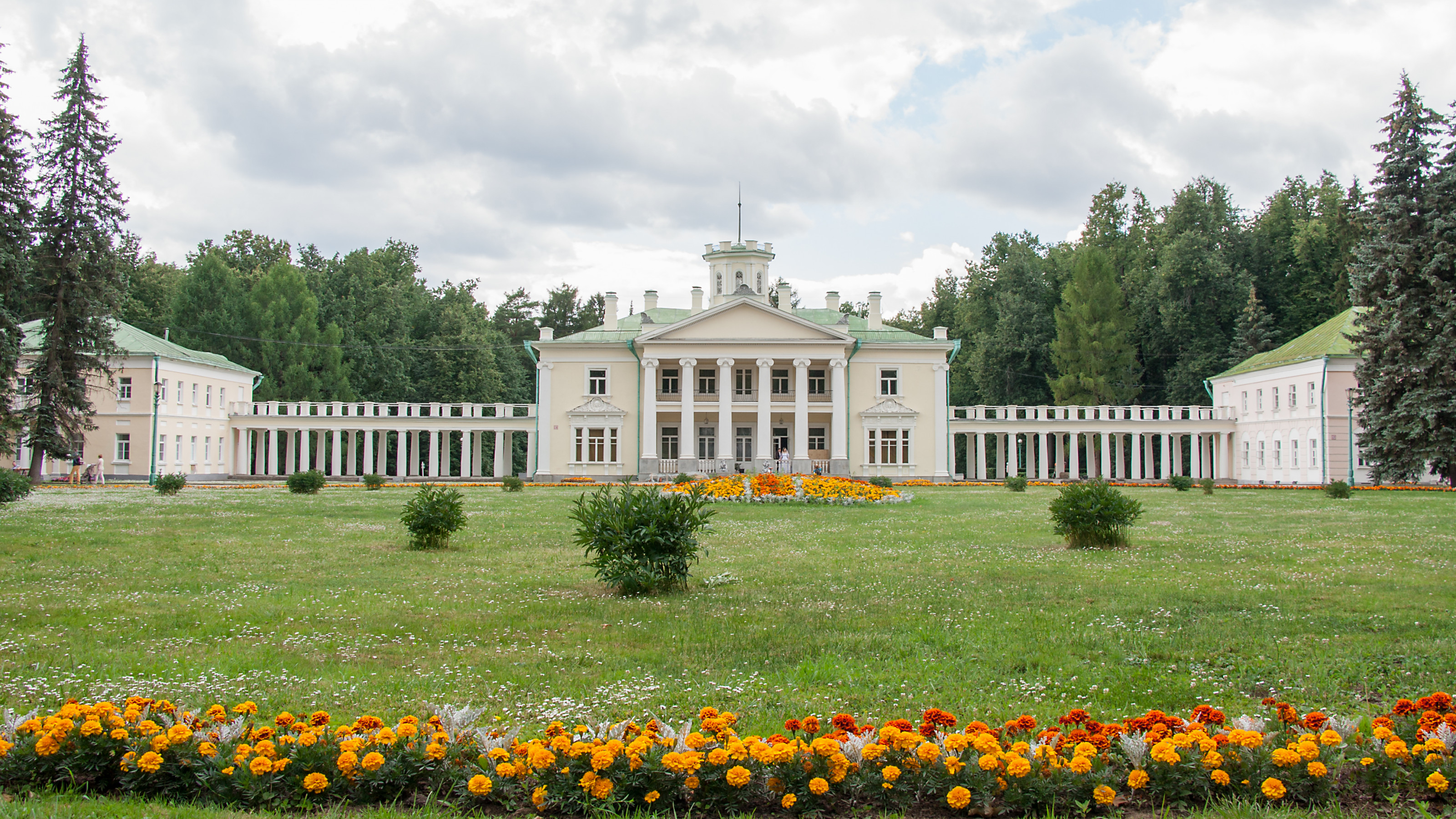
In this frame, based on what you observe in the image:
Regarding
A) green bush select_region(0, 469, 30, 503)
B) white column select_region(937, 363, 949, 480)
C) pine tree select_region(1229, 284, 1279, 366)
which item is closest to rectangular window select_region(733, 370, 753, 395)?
white column select_region(937, 363, 949, 480)

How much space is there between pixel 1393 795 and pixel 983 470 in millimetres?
51374

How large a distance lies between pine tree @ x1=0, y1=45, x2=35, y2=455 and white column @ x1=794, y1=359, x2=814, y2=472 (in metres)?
32.0

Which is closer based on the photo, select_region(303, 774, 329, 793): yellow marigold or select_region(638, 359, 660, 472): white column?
select_region(303, 774, 329, 793): yellow marigold

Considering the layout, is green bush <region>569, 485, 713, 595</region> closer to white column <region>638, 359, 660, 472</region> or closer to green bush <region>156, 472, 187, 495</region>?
green bush <region>156, 472, 187, 495</region>

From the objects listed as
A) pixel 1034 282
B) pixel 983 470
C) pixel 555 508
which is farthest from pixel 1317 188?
pixel 555 508

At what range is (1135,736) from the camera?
4.80 meters

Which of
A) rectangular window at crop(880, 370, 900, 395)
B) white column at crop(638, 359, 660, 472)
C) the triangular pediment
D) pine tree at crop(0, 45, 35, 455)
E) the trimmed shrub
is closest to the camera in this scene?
pine tree at crop(0, 45, 35, 455)

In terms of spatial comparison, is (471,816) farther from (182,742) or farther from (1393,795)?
(1393,795)

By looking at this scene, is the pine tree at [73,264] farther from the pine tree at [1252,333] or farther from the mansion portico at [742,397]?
the pine tree at [1252,333]

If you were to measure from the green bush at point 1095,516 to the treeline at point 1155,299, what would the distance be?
145ft

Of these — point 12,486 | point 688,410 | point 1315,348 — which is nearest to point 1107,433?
point 1315,348

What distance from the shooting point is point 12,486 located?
59.5ft

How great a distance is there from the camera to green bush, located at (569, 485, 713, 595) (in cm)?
1086

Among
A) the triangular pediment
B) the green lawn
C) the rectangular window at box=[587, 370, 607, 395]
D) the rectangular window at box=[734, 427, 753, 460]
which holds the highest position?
the triangular pediment
